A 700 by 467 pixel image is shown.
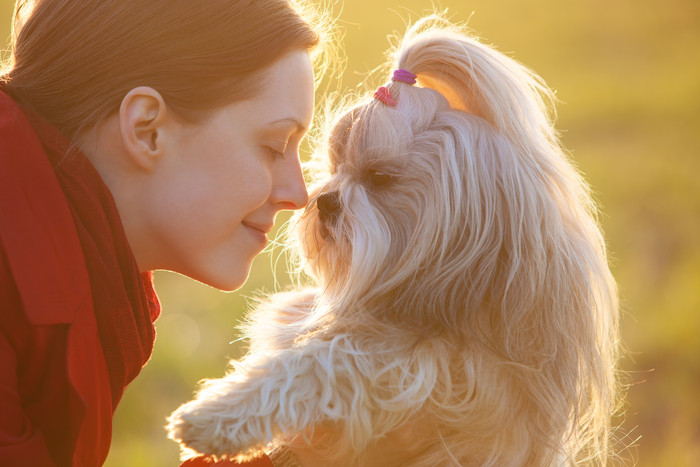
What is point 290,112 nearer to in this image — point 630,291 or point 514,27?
point 630,291

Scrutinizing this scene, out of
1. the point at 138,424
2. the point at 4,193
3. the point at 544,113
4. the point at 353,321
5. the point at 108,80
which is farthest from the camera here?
the point at 138,424

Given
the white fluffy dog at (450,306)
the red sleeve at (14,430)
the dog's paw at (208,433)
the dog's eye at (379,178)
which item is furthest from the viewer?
the dog's eye at (379,178)

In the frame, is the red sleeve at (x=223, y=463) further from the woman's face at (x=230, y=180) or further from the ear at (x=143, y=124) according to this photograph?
the ear at (x=143, y=124)

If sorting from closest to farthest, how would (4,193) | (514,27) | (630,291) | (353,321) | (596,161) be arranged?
(4,193), (353,321), (630,291), (596,161), (514,27)

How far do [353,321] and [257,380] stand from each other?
12.0 inches

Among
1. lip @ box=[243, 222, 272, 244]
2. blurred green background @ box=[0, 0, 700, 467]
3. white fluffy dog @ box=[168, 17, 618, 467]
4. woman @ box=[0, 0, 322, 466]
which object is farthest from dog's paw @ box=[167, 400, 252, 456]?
blurred green background @ box=[0, 0, 700, 467]

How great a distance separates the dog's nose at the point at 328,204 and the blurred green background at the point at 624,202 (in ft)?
1.50

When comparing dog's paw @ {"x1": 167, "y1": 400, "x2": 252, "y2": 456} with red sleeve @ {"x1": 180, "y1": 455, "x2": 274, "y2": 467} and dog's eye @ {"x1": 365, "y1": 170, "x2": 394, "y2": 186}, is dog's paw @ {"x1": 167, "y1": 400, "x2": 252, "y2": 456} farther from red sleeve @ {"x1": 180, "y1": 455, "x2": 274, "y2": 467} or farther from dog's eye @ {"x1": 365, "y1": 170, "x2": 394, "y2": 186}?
dog's eye @ {"x1": 365, "y1": 170, "x2": 394, "y2": 186}

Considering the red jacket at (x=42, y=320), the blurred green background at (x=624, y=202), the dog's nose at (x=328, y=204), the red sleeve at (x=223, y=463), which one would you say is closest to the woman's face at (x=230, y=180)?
the dog's nose at (x=328, y=204)

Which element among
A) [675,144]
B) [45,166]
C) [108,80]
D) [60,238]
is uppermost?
[675,144]

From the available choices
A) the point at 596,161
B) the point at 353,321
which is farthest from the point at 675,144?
the point at 353,321

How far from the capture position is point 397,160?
2148 millimetres

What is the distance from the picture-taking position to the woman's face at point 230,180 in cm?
191

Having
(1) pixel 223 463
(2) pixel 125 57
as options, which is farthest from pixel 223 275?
(2) pixel 125 57
